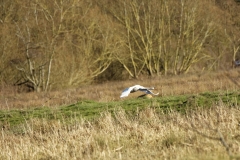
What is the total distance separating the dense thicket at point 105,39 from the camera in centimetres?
2367

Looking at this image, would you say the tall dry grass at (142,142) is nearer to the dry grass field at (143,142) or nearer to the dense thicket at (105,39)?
the dry grass field at (143,142)

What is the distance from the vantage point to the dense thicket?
23.7 metres

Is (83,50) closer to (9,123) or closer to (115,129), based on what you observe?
(9,123)

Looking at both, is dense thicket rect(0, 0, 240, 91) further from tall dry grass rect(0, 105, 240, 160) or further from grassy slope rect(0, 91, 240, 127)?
tall dry grass rect(0, 105, 240, 160)

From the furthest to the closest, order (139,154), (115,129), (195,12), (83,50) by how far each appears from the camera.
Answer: (195,12), (83,50), (115,129), (139,154)

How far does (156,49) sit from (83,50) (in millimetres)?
5001

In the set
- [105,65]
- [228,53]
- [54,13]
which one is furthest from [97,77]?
[228,53]

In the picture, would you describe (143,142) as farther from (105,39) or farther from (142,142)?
A: (105,39)

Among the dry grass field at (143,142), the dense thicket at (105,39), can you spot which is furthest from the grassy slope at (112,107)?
the dense thicket at (105,39)

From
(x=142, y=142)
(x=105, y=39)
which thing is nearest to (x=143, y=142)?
(x=142, y=142)

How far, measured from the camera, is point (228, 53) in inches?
1296

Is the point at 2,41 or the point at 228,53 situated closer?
the point at 2,41

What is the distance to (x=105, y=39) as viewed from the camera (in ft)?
87.4

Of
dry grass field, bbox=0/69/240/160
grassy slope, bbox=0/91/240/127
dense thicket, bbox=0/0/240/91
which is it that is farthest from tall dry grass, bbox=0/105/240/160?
dense thicket, bbox=0/0/240/91
